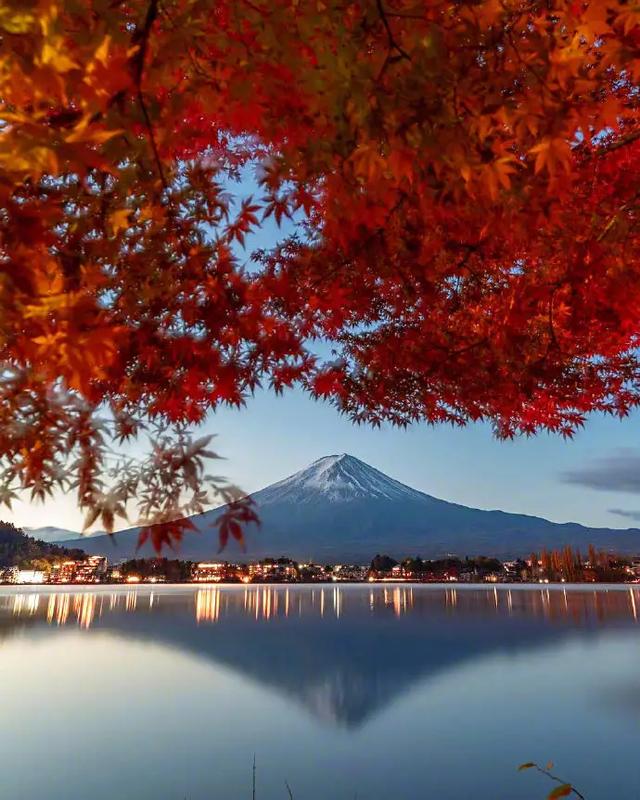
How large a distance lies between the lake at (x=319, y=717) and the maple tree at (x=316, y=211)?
1035 centimetres

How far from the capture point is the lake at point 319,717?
13180mm

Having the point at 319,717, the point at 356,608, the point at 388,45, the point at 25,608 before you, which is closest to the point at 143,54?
the point at 388,45

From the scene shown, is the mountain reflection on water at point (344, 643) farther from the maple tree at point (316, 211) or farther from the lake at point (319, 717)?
the maple tree at point (316, 211)

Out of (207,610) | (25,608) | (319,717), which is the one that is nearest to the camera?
(319,717)

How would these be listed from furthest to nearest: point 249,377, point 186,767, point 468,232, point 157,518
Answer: point 186,767 < point 249,377 < point 468,232 < point 157,518

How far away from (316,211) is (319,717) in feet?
63.3

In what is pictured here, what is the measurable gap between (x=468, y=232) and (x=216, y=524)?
4255 mm

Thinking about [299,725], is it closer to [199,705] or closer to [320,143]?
[199,705]

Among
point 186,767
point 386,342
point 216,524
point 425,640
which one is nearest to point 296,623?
point 425,640

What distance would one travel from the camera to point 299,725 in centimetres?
1944

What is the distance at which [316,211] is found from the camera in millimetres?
6812

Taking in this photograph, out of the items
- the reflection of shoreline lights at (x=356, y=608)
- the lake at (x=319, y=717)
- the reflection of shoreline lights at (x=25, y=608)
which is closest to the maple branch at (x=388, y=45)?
the lake at (x=319, y=717)

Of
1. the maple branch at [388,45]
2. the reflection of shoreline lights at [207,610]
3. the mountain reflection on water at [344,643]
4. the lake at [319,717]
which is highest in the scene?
the maple branch at [388,45]

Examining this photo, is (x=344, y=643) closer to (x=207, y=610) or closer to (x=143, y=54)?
(x=143, y=54)
